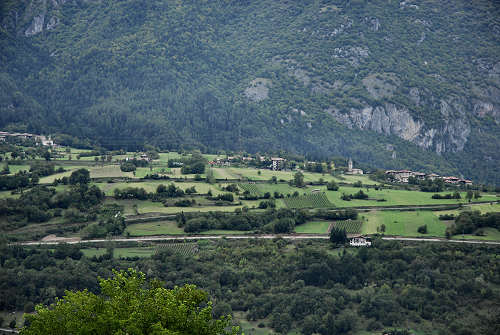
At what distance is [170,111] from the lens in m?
194

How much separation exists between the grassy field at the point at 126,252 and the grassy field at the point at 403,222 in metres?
28.6

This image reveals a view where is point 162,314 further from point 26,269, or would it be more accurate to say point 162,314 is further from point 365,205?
point 365,205

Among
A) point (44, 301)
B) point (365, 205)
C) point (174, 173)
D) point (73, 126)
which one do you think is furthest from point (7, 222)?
point (73, 126)

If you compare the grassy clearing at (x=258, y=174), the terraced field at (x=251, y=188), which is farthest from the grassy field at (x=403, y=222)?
the grassy clearing at (x=258, y=174)

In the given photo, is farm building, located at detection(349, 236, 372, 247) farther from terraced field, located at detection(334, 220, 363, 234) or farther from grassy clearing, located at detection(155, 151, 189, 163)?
grassy clearing, located at detection(155, 151, 189, 163)

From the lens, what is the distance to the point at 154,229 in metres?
86.4

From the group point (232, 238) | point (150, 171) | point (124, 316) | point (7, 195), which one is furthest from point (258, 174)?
point (124, 316)

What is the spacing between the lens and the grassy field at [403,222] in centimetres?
8662

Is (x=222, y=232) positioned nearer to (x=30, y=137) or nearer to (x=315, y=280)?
(x=315, y=280)

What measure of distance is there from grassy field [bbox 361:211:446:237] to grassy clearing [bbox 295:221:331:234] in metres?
5.28

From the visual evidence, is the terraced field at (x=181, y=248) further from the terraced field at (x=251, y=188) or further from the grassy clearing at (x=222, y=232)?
the terraced field at (x=251, y=188)

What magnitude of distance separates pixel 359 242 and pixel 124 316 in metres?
56.7

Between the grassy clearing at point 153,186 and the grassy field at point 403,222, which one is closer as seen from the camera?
the grassy field at point 403,222

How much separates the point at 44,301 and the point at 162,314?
39.9m
